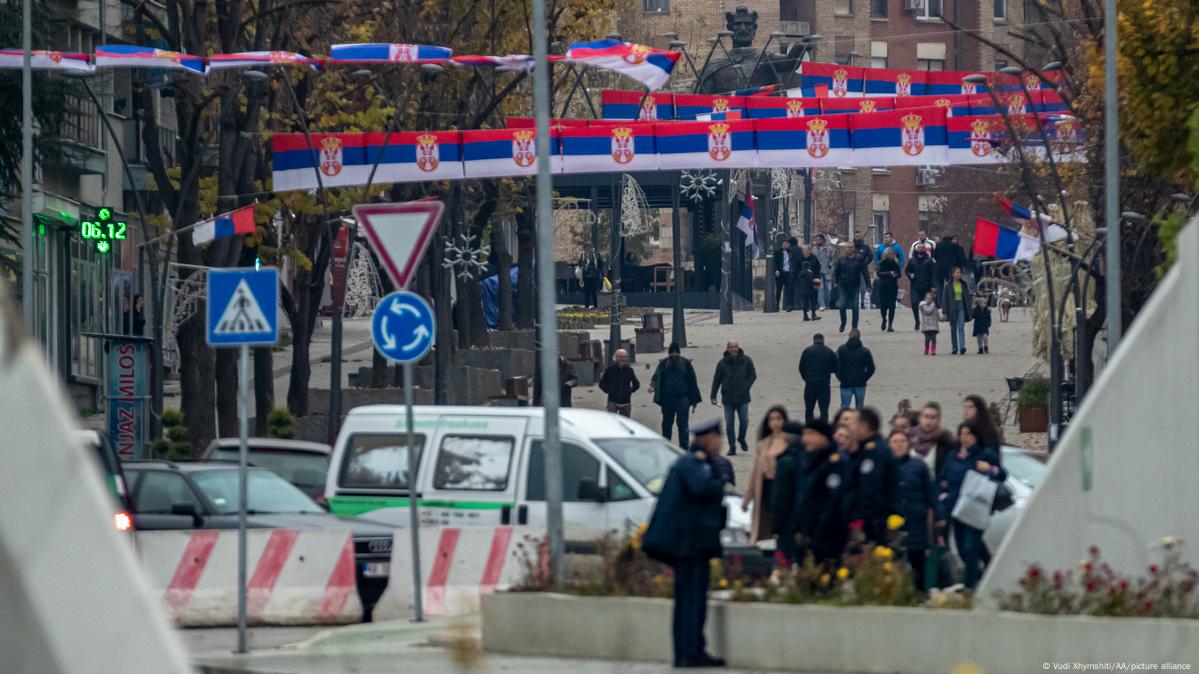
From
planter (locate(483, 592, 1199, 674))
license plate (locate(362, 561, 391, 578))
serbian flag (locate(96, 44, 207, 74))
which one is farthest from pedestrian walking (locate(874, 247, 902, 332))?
planter (locate(483, 592, 1199, 674))

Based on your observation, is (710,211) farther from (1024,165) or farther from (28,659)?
(28,659)

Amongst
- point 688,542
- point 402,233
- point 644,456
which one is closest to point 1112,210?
point 644,456

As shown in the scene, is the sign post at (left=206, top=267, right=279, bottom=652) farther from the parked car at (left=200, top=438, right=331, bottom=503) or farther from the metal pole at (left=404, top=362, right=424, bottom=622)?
the parked car at (left=200, top=438, right=331, bottom=503)

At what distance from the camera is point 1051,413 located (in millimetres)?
31031

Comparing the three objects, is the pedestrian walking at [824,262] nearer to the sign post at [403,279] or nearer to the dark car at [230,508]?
the dark car at [230,508]

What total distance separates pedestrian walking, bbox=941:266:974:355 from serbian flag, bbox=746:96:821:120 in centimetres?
689

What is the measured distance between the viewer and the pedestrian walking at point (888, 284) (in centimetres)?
4138

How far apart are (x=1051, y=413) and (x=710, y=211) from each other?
3558cm

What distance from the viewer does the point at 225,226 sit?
1078 inches

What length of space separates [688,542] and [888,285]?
107ft

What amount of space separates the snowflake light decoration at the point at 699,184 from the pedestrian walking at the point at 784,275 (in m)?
2.99

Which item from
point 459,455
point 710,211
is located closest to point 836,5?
point 710,211

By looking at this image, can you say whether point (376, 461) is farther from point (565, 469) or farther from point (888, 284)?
point (888, 284)

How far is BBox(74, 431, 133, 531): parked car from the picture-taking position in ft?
50.7
